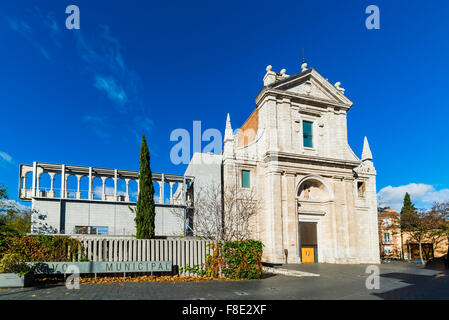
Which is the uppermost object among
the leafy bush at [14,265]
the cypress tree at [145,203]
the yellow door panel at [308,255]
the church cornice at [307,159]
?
the church cornice at [307,159]

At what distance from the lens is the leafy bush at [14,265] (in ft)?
38.9

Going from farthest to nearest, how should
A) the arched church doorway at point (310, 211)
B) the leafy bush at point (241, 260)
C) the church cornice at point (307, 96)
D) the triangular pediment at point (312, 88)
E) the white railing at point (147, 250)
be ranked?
the triangular pediment at point (312, 88) < the church cornice at point (307, 96) < the arched church doorway at point (310, 211) < the leafy bush at point (241, 260) < the white railing at point (147, 250)

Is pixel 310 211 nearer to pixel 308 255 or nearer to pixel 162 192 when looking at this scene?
pixel 308 255

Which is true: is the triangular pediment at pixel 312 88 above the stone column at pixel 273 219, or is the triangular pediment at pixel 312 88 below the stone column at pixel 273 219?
above

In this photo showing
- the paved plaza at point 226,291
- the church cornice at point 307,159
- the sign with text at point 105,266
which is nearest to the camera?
the paved plaza at point 226,291

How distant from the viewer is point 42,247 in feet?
47.2

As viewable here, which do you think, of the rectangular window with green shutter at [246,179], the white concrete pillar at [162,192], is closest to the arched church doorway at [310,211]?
the rectangular window with green shutter at [246,179]

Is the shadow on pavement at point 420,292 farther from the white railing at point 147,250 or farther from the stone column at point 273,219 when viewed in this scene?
the stone column at point 273,219

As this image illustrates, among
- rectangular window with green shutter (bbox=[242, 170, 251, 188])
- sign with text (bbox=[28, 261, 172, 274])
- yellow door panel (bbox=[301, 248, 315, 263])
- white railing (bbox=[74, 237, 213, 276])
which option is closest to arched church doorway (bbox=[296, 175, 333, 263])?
yellow door panel (bbox=[301, 248, 315, 263])

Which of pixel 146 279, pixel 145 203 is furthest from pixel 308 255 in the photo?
pixel 146 279

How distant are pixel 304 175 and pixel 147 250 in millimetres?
17885

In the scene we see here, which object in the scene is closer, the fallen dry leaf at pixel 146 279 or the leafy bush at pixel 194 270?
the fallen dry leaf at pixel 146 279

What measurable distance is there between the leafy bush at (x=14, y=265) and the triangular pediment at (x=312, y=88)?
2348cm
